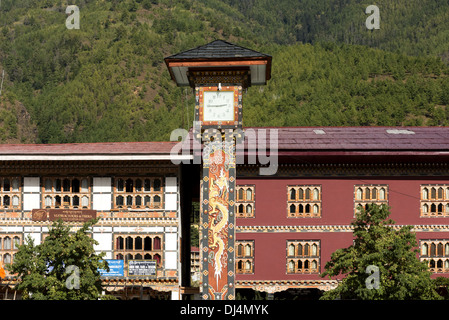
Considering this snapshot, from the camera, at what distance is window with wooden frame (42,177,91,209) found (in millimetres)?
30002

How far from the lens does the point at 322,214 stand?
30.9 metres

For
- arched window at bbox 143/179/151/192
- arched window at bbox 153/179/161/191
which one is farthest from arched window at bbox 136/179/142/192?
arched window at bbox 153/179/161/191

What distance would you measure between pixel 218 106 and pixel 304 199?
33.8 ft

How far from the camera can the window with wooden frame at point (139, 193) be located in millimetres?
29812

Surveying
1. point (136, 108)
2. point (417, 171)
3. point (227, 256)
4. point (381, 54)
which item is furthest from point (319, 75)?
point (227, 256)

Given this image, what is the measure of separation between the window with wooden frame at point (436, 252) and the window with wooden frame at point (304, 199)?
508 cm

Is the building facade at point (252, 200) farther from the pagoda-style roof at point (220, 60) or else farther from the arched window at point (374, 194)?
the pagoda-style roof at point (220, 60)

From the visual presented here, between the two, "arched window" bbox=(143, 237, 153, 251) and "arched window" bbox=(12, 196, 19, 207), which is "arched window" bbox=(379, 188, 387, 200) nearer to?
"arched window" bbox=(143, 237, 153, 251)

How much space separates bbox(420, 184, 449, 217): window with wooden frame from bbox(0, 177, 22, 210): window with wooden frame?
60.4 ft

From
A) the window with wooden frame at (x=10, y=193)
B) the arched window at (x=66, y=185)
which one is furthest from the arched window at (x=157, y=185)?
the window with wooden frame at (x=10, y=193)

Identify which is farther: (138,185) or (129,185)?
(129,185)

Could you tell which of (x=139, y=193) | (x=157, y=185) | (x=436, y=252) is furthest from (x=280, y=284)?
(x=139, y=193)

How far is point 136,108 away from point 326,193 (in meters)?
90.5

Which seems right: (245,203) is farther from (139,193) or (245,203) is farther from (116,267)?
(116,267)
